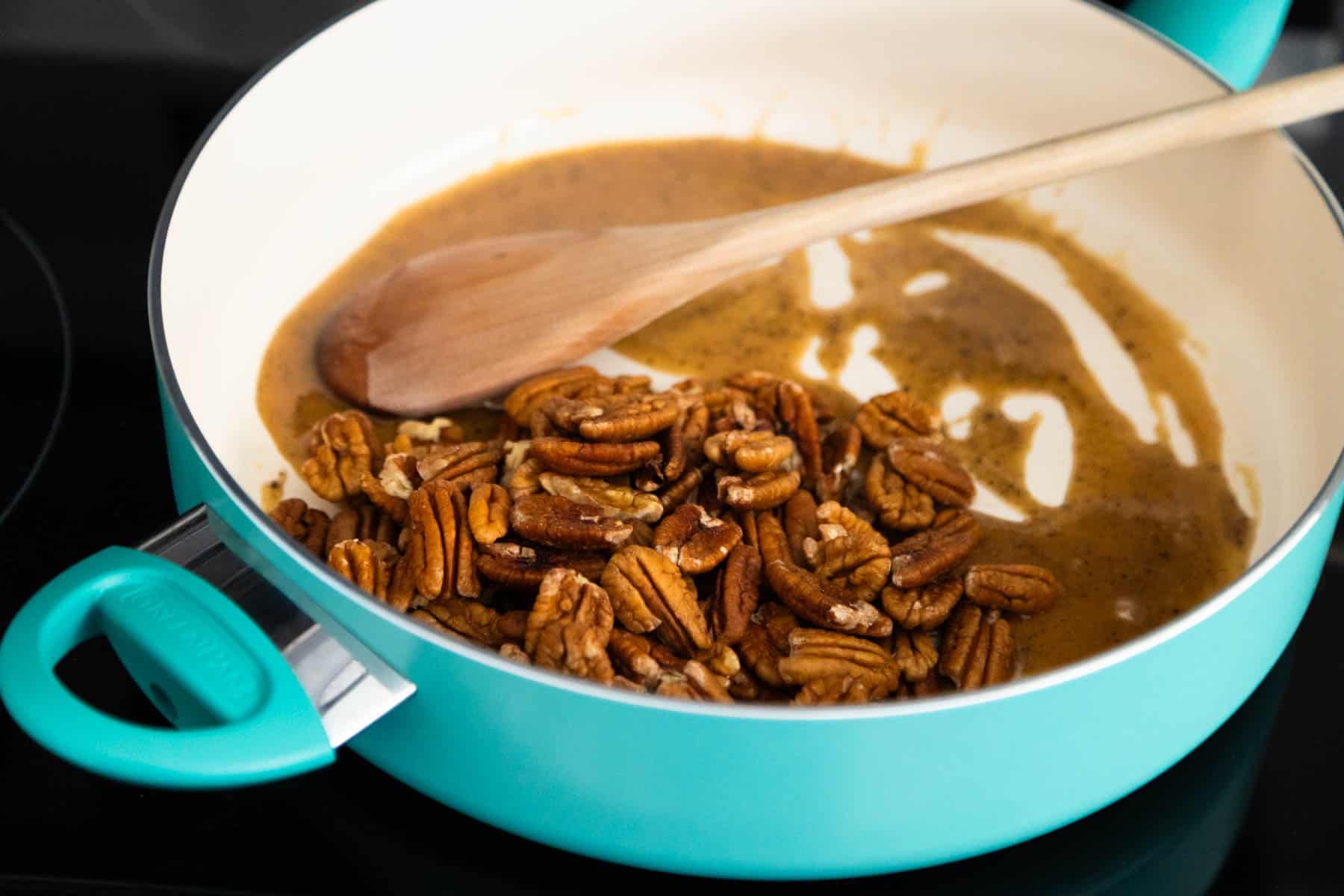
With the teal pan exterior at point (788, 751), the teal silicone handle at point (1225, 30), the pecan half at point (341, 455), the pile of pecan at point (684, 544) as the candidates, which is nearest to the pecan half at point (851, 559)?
the pile of pecan at point (684, 544)

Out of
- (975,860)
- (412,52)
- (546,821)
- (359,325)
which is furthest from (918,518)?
(412,52)

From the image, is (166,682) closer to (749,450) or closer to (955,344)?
(749,450)

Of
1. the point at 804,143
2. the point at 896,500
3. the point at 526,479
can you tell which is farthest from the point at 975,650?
the point at 804,143

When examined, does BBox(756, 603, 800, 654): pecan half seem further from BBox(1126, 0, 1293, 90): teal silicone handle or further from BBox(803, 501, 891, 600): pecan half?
BBox(1126, 0, 1293, 90): teal silicone handle

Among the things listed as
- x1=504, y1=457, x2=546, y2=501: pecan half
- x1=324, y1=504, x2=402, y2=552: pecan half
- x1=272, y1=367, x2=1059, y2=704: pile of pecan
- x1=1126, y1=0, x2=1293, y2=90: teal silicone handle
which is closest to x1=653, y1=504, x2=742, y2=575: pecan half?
x1=272, y1=367, x2=1059, y2=704: pile of pecan

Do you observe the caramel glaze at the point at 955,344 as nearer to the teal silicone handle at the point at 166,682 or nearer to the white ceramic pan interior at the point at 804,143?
the white ceramic pan interior at the point at 804,143

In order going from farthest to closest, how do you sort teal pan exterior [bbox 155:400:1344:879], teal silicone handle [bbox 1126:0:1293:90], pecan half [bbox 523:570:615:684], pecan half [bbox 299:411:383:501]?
teal silicone handle [bbox 1126:0:1293:90] < pecan half [bbox 299:411:383:501] < pecan half [bbox 523:570:615:684] < teal pan exterior [bbox 155:400:1344:879]
